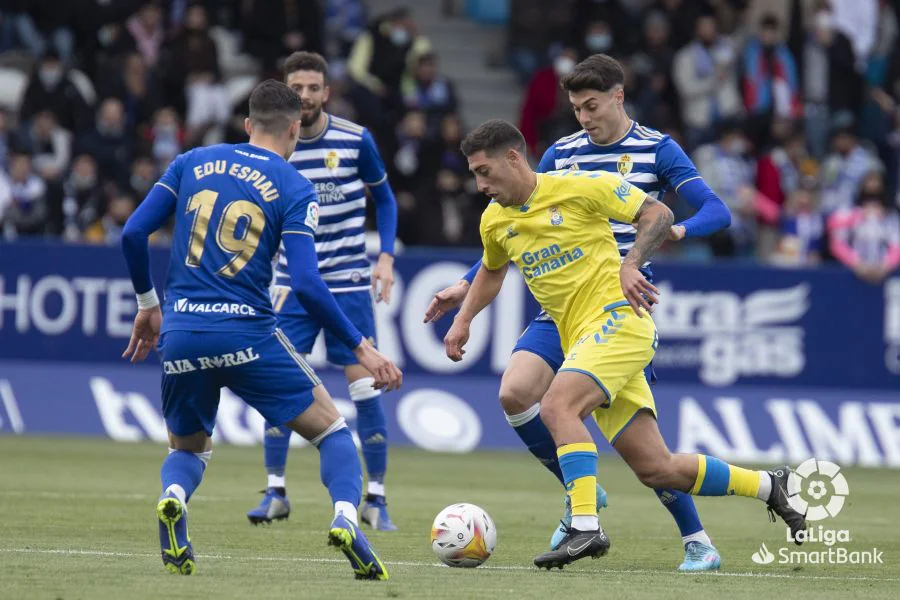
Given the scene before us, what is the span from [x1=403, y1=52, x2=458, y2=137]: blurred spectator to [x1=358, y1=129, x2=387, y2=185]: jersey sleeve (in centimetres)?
1049

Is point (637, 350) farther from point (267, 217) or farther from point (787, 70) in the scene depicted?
point (787, 70)

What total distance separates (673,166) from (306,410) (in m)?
2.61

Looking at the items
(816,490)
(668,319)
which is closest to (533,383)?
(816,490)

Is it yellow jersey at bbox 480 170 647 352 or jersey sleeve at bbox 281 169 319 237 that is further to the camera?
yellow jersey at bbox 480 170 647 352

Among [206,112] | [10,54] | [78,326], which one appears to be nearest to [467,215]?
[206,112]

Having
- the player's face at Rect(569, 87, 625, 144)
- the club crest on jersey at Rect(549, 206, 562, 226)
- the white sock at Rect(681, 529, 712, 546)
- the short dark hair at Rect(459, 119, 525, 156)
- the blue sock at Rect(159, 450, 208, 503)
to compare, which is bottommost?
the white sock at Rect(681, 529, 712, 546)

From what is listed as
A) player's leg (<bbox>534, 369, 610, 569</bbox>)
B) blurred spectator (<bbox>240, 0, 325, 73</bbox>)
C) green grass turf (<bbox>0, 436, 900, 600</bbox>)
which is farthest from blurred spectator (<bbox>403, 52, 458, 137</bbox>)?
player's leg (<bbox>534, 369, 610, 569</bbox>)

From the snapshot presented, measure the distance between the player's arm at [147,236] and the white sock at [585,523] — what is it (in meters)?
2.19

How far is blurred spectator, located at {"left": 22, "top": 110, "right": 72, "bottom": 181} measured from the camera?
1986 cm

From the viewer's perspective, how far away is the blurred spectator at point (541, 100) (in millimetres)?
21656

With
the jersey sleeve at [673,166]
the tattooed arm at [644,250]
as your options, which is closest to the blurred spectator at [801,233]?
the jersey sleeve at [673,166]

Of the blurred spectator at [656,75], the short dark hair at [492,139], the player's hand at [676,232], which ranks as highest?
the blurred spectator at [656,75]

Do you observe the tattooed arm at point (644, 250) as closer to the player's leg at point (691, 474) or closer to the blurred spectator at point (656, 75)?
the player's leg at point (691, 474)

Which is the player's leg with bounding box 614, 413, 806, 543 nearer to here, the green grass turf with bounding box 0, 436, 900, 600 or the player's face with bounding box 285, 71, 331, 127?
the green grass turf with bounding box 0, 436, 900, 600
